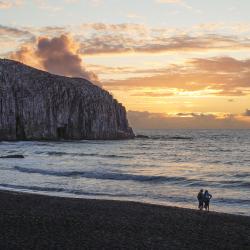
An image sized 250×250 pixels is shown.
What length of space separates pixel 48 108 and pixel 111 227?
117m

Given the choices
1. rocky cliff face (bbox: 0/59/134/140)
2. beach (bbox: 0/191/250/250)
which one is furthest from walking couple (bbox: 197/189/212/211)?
rocky cliff face (bbox: 0/59/134/140)

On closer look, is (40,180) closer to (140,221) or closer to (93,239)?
(140,221)

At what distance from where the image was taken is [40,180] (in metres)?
44.6

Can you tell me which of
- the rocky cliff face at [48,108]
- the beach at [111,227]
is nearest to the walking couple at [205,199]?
the beach at [111,227]

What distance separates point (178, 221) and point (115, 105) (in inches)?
5753

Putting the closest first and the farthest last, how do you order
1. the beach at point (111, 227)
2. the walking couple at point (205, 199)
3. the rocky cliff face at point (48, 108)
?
the beach at point (111, 227) < the walking couple at point (205, 199) < the rocky cliff face at point (48, 108)

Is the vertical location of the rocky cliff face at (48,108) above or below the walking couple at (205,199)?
above

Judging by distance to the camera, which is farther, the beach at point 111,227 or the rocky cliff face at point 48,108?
the rocky cliff face at point 48,108

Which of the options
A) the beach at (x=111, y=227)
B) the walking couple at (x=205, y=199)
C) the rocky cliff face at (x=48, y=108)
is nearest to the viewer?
the beach at (x=111, y=227)

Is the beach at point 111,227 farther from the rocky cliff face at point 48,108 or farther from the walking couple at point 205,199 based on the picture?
the rocky cliff face at point 48,108

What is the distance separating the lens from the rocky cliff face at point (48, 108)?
12681cm

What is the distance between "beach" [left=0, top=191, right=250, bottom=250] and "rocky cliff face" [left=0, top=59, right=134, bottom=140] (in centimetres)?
10160

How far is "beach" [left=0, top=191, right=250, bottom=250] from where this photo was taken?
17.6 metres

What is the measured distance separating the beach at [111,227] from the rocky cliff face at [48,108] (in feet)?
333
